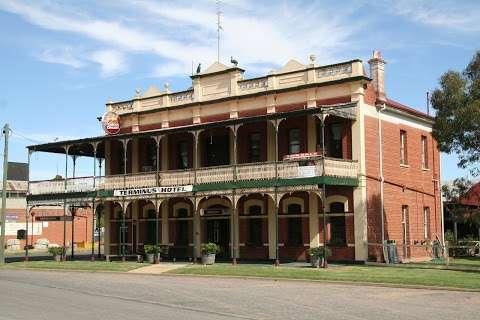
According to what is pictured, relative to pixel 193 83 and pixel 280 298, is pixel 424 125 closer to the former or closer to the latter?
pixel 193 83

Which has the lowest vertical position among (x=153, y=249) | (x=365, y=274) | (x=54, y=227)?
(x=365, y=274)

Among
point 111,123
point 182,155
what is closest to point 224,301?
point 182,155

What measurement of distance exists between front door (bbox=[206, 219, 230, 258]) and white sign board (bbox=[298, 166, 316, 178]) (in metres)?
7.62

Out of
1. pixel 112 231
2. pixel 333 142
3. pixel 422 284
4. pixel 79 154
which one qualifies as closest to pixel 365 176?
pixel 333 142

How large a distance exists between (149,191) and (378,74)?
1282 centimetres

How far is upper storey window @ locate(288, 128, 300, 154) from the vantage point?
31625 mm

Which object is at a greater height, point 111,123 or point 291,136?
point 111,123

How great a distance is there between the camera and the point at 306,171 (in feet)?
90.8

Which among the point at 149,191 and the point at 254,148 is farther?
the point at 254,148

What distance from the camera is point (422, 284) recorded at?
64.8ft

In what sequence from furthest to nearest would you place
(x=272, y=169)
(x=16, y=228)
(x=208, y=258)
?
(x=16, y=228)
(x=208, y=258)
(x=272, y=169)

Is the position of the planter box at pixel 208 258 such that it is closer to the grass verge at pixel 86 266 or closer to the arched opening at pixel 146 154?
the grass verge at pixel 86 266

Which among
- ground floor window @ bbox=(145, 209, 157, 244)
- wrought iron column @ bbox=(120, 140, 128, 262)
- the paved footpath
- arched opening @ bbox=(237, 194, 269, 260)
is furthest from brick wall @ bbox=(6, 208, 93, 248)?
the paved footpath

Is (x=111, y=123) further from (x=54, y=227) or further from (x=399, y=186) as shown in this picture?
(x=54, y=227)
